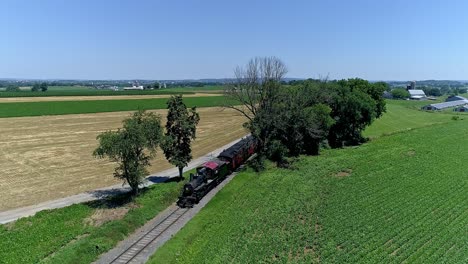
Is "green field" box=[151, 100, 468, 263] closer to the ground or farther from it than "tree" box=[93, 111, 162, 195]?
closer to the ground

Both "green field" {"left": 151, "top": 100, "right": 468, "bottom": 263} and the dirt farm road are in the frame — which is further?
the dirt farm road

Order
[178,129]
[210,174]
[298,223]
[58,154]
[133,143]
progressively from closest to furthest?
1. [298,223]
2. [133,143]
3. [210,174]
4. [178,129]
5. [58,154]

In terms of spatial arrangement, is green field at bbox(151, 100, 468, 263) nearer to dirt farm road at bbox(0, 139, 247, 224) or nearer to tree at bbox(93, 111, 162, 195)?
tree at bbox(93, 111, 162, 195)

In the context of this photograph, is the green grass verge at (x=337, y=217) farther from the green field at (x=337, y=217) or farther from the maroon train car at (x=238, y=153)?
the maroon train car at (x=238, y=153)

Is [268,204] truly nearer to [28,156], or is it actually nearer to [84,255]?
[84,255]

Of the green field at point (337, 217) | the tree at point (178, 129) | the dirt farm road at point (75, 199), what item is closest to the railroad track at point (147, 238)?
the green field at point (337, 217)

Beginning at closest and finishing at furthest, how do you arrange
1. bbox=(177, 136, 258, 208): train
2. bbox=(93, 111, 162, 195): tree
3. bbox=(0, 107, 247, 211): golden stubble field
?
bbox=(93, 111, 162, 195): tree, bbox=(177, 136, 258, 208): train, bbox=(0, 107, 247, 211): golden stubble field

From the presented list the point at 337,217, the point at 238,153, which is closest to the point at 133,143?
the point at 238,153

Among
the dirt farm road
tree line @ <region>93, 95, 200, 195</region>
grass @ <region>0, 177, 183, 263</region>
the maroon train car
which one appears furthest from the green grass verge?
the dirt farm road

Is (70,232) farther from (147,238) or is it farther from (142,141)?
(142,141)
